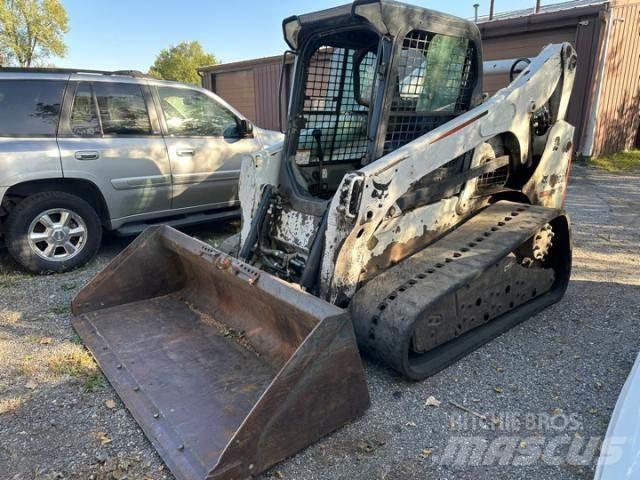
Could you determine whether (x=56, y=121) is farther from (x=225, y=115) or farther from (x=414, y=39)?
(x=414, y=39)

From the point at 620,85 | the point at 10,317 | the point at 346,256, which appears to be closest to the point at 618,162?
the point at 620,85

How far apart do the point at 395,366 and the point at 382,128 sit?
5.38 ft

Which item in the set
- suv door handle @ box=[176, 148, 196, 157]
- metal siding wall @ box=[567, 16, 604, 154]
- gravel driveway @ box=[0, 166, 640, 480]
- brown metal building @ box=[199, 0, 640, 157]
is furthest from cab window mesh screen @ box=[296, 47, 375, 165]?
metal siding wall @ box=[567, 16, 604, 154]

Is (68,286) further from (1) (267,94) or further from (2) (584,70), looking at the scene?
(1) (267,94)

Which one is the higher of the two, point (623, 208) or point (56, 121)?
point (56, 121)

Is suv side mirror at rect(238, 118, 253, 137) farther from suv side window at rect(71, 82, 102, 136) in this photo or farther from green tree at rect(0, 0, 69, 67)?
green tree at rect(0, 0, 69, 67)

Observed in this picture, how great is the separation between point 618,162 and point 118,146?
11.0 m

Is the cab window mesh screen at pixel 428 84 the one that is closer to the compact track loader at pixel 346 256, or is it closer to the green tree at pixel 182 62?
the compact track loader at pixel 346 256

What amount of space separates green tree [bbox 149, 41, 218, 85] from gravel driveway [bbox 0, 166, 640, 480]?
4851 centimetres

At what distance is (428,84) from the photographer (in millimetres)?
3814

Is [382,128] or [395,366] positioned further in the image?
[382,128]

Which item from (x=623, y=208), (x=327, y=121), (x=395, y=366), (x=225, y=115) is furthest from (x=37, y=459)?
(x=623, y=208)

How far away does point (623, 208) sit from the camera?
25.5 feet

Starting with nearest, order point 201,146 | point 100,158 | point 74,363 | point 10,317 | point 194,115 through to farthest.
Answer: point 74,363
point 10,317
point 100,158
point 201,146
point 194,115
